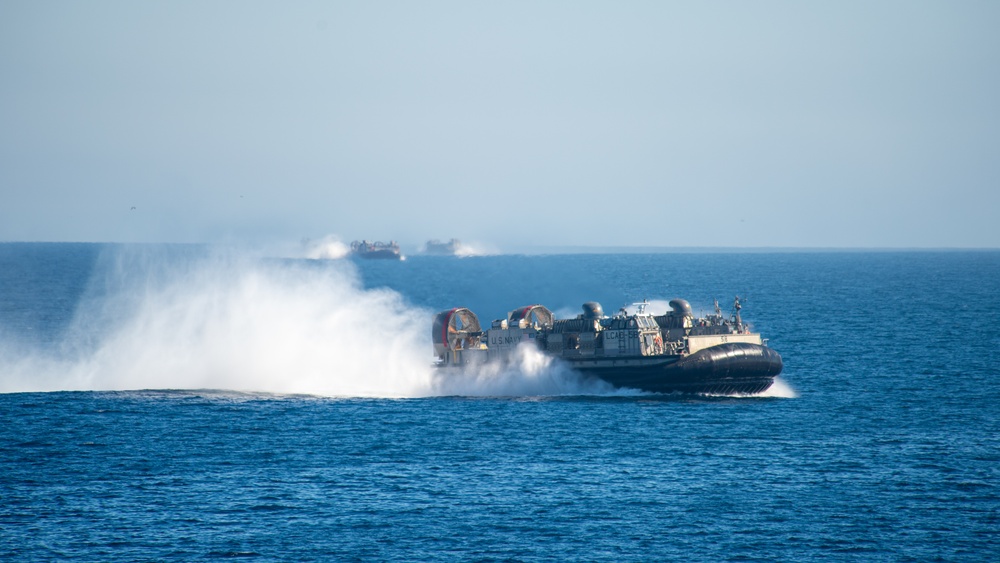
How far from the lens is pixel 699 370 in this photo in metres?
55.5

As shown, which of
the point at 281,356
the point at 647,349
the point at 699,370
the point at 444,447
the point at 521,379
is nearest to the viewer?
the point at 444,447

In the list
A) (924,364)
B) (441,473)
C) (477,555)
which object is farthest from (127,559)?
(924,364)

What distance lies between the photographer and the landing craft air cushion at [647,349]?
5584cm

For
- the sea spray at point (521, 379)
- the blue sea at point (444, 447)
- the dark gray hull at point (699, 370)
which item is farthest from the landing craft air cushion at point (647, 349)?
the blue sea at point (444, 447)

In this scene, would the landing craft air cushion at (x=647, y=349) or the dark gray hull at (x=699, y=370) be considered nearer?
the dark gray hull at (x=699, y=370)

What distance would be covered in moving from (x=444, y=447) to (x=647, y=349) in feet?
46.5

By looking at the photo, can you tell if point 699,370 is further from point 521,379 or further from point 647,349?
point 521,379

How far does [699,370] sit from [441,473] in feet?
56.9

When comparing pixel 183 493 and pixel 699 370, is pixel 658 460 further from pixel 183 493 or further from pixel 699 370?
pixel 183 493

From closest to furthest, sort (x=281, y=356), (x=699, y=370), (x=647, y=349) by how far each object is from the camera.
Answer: (x=699, y=370)
(x=647, y=349)
(x=281, y=356)

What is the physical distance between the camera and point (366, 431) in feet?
168

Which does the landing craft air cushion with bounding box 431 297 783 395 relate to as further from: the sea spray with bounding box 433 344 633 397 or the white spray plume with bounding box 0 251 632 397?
the white spray plume with bounding box 0 251 632 397

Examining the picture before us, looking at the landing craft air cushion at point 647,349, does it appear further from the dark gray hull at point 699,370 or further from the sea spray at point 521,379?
the sea spray at point 521,379

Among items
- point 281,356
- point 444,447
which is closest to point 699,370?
point 444,447
